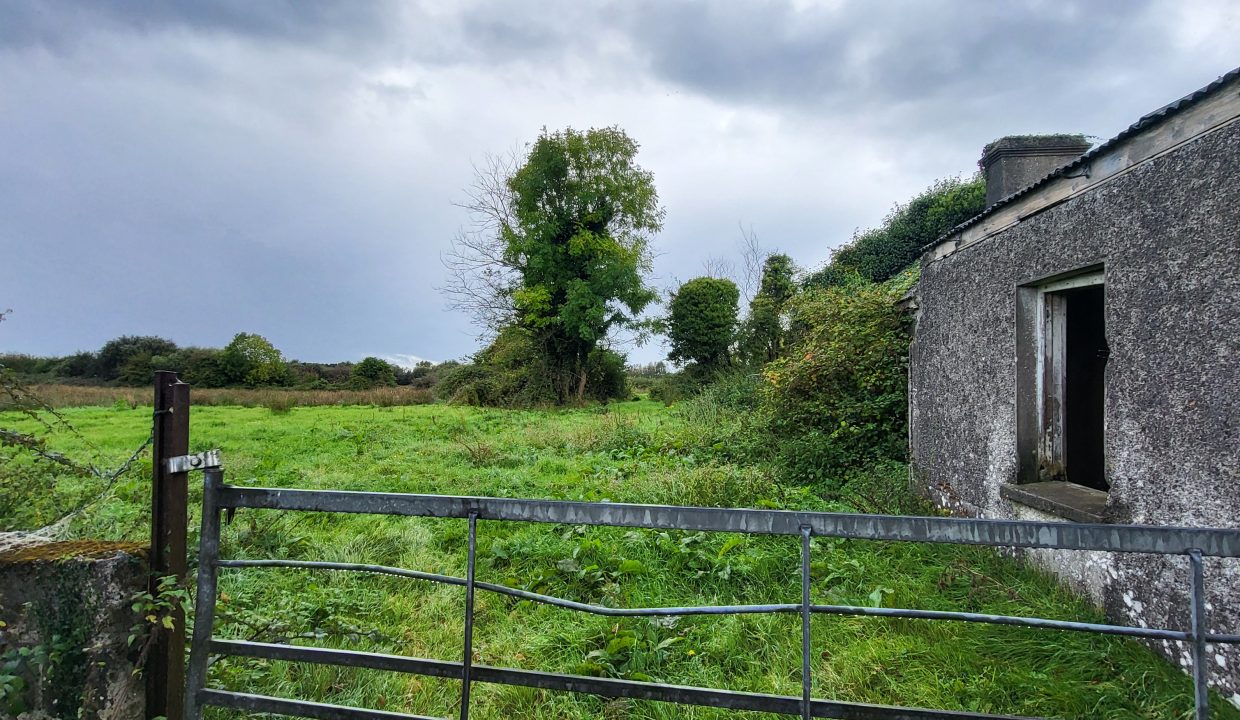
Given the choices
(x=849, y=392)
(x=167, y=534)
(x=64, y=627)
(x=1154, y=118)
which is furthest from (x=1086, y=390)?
(x=64, y=627)

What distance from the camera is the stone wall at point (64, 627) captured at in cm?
178

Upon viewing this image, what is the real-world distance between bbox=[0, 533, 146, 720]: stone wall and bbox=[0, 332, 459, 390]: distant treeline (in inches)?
956

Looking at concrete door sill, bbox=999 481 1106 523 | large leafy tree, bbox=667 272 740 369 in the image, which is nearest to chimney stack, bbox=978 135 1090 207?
concrete door sill, bbox=999 481 1106 523

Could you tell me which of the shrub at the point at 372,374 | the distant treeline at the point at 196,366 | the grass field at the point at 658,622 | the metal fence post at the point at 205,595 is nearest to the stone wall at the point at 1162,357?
the grass field at the point at 658,622

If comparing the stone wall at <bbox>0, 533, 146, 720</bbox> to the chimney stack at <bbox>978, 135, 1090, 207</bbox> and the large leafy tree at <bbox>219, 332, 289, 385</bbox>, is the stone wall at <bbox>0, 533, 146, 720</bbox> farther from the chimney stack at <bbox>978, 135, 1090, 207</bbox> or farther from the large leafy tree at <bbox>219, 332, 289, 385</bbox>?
the large leafy tree at <bbox>219, 332, 289, 385</bbox>

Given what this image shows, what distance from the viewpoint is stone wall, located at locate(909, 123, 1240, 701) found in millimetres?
2836

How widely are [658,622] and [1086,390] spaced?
4099 mm

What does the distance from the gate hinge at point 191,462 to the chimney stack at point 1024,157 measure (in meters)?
7.05

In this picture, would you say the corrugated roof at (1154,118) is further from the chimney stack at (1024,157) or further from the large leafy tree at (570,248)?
the large leafy tree at (570,248)

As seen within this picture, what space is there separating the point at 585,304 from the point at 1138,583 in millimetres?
18301

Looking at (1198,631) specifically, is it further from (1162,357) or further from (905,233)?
(905,233)

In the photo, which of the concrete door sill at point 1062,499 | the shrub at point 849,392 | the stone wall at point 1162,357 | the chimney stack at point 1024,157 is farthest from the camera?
the shrub at point 849,392

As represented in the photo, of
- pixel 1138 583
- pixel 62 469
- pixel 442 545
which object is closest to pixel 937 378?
pixel 1138 583

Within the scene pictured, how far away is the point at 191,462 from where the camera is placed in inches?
73.9
